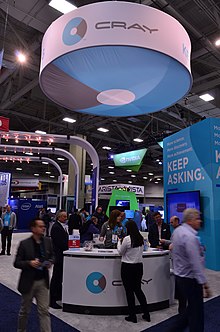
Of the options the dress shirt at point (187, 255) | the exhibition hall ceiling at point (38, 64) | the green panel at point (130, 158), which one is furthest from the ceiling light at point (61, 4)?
the green panel at point (130, 158)

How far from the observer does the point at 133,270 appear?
11.1ft

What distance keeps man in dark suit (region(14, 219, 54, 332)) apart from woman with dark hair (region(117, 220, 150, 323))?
1.12 m

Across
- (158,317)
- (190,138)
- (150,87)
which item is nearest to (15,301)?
(158,317)

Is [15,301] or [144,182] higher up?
[144,182]

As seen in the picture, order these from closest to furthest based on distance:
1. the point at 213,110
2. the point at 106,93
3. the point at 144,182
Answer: the point at 106,93, the point at 213,110, the point at 144,182

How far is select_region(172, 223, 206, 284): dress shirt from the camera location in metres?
2.33

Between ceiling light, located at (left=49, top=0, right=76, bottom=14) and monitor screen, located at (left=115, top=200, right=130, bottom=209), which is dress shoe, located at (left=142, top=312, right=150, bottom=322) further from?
monitor screen, located at (left=115, top=200, right=130, bottom=209)

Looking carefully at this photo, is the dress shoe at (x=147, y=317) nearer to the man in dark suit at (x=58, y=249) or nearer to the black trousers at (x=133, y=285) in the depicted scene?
the black trousers at (x=133, y=285)

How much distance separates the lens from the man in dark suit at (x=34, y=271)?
8.20 ft

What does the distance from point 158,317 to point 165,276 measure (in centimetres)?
57

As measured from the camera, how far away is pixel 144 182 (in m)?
35.3

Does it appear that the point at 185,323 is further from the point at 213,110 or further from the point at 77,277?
the point at 213,110

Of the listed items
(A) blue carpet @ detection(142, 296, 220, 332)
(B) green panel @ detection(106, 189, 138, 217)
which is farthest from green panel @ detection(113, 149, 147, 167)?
(A) blue carpet @ detection(142, 296, 220, 332)

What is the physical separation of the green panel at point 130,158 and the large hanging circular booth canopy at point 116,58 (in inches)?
320
